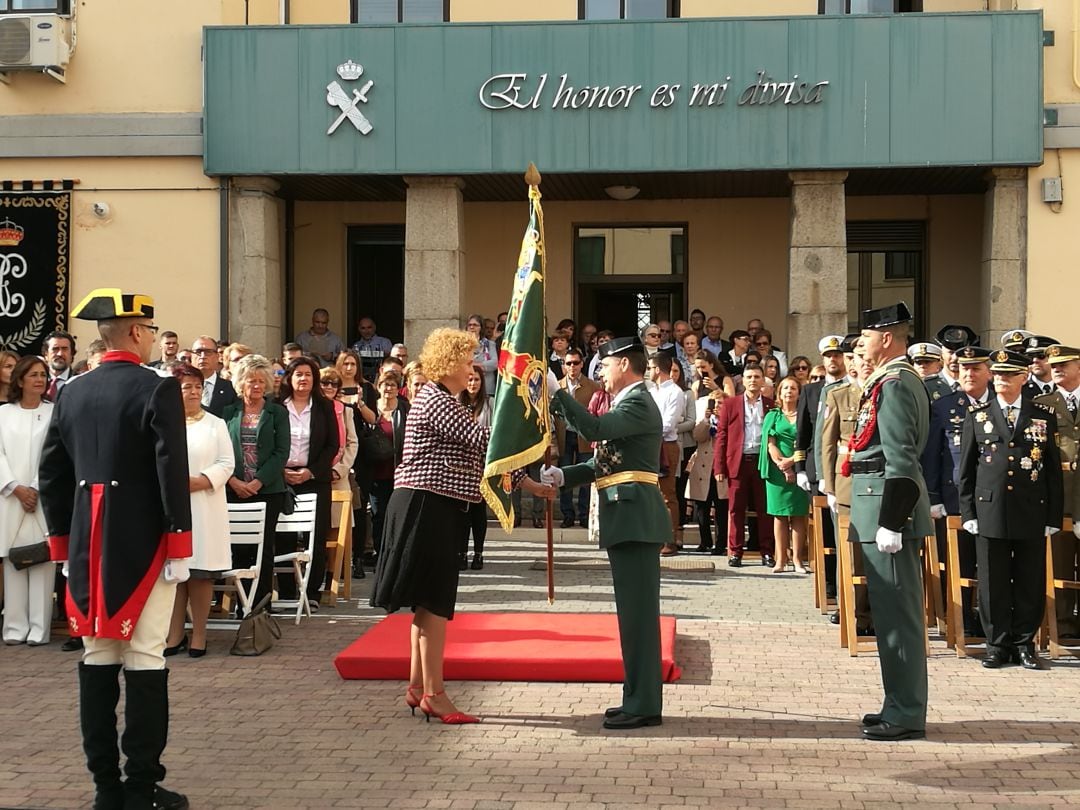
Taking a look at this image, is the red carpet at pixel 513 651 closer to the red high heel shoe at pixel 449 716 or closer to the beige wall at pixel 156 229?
the red high heel shoe at pixel 449 716

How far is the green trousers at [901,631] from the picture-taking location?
6.71 metres

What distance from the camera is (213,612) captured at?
1030 cm

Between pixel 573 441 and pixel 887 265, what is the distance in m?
6.90

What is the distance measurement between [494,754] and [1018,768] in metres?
2.45

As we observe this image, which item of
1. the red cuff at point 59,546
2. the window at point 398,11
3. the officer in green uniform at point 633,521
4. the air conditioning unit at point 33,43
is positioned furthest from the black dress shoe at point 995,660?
the air conditioning unit at point 33,43

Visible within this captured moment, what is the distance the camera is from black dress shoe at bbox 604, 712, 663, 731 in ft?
22.7

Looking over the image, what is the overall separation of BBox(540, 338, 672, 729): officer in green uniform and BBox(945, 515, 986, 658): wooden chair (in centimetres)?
271

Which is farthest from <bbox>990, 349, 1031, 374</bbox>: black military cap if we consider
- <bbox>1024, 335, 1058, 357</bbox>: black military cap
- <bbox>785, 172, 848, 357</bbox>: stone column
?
<bbox>785, 172, 848, 357</bbox>: stone column

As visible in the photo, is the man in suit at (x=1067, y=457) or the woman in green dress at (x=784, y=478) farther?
the woman in green dress at (x=784, y=478)

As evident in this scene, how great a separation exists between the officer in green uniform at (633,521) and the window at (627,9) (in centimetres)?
1170

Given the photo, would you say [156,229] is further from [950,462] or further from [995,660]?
[995,660]

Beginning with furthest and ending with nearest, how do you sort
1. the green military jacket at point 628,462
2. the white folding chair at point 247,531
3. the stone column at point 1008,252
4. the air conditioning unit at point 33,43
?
the air conditioning unit at point 33,43 → the stone column at point 1008,252 → the white folding chair at point 247,531 → the green military jacket at point 628,462

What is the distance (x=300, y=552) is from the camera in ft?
33.6

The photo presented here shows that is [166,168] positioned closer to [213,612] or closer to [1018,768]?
[213,612]
